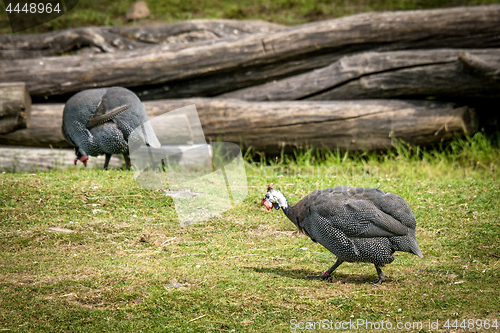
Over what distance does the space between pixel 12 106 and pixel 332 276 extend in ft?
19.7

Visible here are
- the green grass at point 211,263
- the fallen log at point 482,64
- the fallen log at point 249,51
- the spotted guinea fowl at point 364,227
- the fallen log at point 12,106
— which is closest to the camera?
the green grass at point 211,263

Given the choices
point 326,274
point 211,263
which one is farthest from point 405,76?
point 211,263

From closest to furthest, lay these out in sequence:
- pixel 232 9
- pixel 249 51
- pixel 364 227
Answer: pixel 364 227, pixel 249 51, pixel 232 9

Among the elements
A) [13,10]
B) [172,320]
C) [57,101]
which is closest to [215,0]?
[13,10]

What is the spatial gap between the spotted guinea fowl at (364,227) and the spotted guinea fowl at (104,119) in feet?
9.22

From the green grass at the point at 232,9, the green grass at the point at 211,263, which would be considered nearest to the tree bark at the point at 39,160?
the green grass at the point at 211,263

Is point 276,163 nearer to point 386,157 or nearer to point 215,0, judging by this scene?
point 386,157

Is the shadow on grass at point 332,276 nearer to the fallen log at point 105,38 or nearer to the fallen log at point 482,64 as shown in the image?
the fallen log at point 482,64

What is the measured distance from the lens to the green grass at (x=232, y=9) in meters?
11.2

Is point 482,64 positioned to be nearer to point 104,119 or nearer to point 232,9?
point 104,119

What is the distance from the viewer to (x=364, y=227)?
12.9ft

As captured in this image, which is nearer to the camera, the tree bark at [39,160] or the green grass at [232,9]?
the tree bark at [39,160]

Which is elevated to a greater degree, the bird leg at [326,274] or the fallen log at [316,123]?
the fallen log at [316,123]

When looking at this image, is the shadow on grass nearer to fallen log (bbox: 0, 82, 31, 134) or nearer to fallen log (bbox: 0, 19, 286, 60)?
fallen log (bbox: 0, 82, 31, 134)
